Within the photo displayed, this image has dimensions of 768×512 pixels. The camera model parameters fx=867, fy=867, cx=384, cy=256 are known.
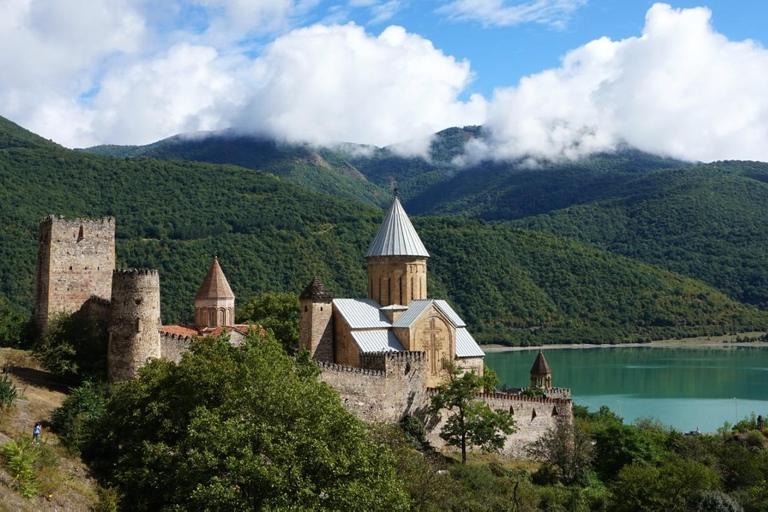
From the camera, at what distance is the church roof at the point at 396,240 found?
2758 cm

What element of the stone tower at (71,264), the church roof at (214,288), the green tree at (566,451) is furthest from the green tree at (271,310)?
the green tree at (566,451)

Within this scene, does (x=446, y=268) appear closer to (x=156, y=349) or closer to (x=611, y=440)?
(x=611, y=440)

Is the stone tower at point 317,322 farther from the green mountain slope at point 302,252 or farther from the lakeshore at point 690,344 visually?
the lakeshore at point 690,344

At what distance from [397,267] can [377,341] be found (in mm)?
3413

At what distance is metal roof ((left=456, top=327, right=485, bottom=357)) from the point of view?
27.0 metres

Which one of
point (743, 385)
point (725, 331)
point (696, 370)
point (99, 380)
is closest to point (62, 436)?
point (99, 380)

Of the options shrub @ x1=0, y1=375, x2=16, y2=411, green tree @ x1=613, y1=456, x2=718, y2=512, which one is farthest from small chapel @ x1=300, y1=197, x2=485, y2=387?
shrub @ x1=0, y1=375, x2=16, y2=411

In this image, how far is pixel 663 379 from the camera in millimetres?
57594

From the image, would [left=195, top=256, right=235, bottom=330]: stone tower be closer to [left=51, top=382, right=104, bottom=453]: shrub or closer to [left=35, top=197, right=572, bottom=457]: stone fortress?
[left=35, top=197, right=572, bottom=457]: stone fortress

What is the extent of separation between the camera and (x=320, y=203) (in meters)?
76.8

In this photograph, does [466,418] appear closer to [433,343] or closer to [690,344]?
[433,343]

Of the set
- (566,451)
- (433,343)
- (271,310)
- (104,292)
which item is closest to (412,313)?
(433,343)

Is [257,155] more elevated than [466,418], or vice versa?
[257,155]

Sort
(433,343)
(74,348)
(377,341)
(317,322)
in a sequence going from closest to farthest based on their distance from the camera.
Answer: (74,348), (317,322), (377,341), (433,343)
